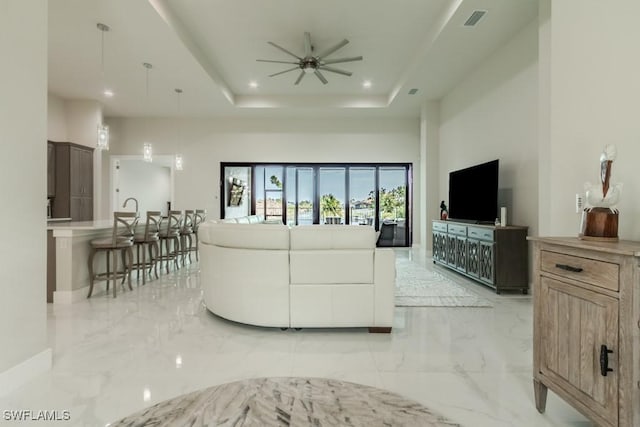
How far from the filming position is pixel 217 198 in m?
8.89

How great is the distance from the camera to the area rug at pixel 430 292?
3.83 metres

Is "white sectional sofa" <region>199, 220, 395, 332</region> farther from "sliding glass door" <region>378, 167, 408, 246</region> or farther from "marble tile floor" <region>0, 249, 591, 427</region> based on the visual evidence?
"sliding glass door" <region>378, 167, 408, 246</region>

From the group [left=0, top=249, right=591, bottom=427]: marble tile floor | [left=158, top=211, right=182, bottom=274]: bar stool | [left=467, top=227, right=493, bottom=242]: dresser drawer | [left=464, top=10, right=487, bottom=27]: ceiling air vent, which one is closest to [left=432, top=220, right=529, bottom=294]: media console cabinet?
[left=467, top=227, right=493, bottom=242]: dresser drawer

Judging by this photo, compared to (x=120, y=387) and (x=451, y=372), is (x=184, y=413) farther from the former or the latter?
(x=451, y=372)

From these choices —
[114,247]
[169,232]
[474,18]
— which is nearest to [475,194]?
[474,18]

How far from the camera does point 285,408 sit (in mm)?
1390

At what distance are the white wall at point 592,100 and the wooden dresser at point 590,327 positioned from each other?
0.49 metres

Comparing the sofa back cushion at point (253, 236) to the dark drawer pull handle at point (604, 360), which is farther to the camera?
the sofa back cushion at point (253, 236)

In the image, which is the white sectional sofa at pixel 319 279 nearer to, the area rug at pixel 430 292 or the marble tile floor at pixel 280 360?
the marble tile floor at pixel 280 360

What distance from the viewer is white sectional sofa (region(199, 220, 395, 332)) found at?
9.48 feet

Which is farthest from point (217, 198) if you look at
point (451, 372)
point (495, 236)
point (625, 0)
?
point (625, 0)

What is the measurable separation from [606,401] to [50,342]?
12.1ft

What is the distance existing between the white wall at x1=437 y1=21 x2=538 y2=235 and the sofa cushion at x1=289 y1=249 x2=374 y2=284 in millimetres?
2787

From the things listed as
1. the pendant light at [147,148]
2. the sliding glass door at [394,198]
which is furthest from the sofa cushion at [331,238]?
the sliding glass door at [394,198]
